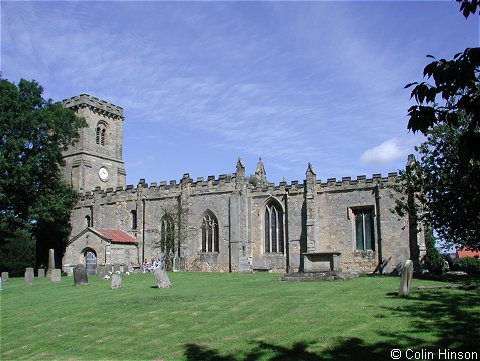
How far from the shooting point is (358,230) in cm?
3381

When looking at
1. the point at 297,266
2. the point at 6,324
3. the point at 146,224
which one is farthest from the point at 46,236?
the point at 6,324

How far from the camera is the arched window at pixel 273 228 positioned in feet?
119

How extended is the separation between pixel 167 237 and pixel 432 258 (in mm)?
19732

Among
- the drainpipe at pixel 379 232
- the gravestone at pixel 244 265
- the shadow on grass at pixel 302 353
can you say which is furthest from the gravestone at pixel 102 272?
the shadow on grass at pixel 302 353

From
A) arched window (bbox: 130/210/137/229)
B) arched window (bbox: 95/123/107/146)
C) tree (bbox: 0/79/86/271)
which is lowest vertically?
arched window (bbox: 130/210/137/229)

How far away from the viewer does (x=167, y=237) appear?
38531mm

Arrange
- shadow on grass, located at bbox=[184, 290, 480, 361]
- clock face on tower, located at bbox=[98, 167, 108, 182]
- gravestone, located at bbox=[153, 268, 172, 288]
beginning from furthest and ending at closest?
clock face on tower, located at bbox=[98, 167, 108, 182], gravestone, located at bbox=[153, 268, 172, 288], shadow on grass, located at bbox=[184, 290, 480, 361]

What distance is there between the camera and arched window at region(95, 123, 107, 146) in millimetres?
49828

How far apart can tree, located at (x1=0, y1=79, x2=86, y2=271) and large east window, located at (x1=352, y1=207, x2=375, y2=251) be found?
923 inches

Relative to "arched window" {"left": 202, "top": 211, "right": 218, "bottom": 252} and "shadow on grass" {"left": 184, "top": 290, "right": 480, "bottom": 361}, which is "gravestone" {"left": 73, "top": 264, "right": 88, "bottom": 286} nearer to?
"arched window" {"left": 202, "top": 211, "right": 218, "bottom": 252}

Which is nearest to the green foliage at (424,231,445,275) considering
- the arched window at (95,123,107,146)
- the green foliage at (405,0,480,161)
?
the green foliage at (405,0,480,161)

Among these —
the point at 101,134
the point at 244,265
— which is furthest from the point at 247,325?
the point at 101,134

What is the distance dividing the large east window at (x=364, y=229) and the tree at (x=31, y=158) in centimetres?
2346

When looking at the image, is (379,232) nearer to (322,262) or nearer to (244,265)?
(322,262)
